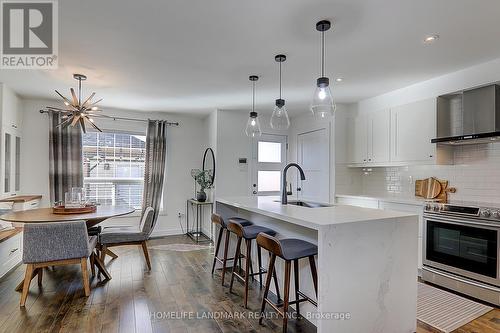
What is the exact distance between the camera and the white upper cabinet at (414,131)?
3487 mm

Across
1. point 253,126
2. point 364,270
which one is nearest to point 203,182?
point 253,126

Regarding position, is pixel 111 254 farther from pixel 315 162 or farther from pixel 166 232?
pixel 315 162

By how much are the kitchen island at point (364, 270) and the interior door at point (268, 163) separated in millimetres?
3307

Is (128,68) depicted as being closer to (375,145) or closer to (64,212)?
(64,212)

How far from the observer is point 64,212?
3.29 meters

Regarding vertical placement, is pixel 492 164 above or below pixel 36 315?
above

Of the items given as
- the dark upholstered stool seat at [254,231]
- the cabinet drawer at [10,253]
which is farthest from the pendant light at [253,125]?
the cabinet drawer at [10,253]

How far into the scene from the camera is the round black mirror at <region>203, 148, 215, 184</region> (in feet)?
17.4

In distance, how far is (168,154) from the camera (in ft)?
18.6

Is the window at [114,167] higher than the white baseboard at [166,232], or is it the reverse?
the window at [114,167]

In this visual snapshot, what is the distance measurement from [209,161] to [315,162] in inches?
81.8

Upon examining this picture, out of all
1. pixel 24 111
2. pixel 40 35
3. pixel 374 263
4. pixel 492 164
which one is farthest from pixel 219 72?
pixel 24 111

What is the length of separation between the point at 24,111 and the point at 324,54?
16.0ft

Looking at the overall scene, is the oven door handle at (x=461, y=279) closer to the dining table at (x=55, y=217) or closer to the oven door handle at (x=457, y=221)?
the oven door handle at (x=457, y=221)
